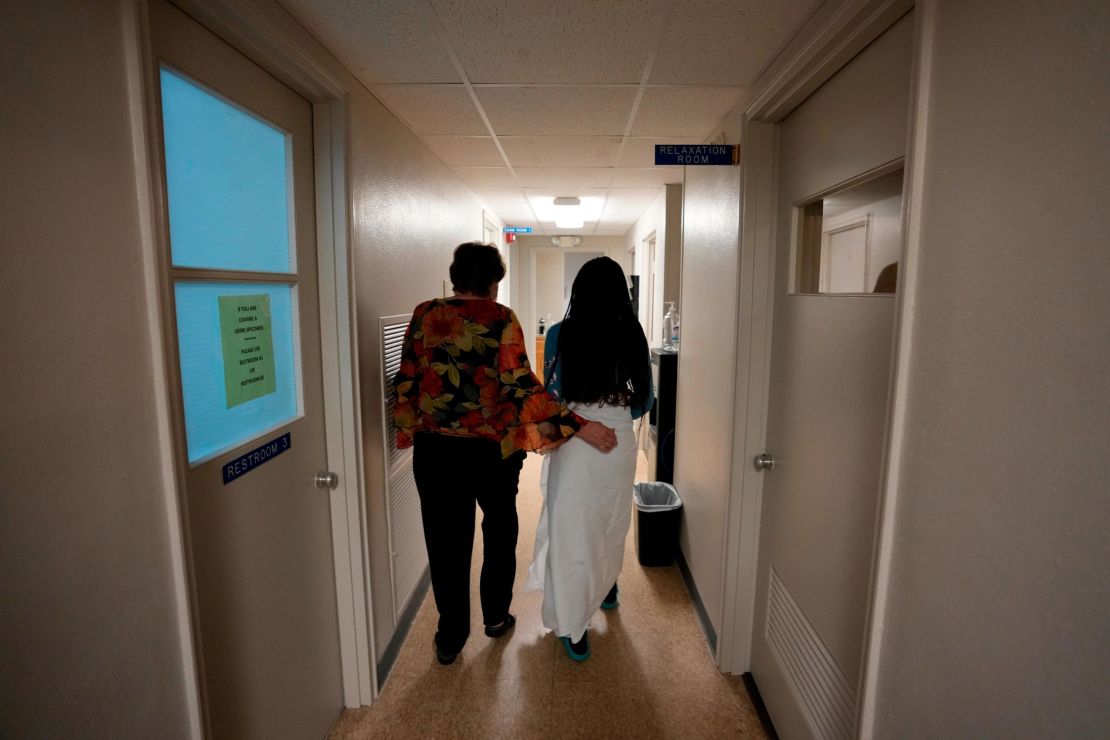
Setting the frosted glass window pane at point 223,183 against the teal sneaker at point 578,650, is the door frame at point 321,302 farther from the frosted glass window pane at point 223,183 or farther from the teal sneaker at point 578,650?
the teal sneaker at point 578,650

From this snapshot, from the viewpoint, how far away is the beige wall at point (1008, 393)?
0.64m

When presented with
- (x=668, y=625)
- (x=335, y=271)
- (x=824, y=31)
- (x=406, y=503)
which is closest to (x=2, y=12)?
(x=335, y=271)

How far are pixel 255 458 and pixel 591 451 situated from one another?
1.09 m

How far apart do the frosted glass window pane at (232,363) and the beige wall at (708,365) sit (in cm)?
147

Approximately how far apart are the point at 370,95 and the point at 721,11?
1.23 meters

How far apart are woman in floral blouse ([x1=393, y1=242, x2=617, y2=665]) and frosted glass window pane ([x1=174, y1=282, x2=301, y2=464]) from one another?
1.52ft

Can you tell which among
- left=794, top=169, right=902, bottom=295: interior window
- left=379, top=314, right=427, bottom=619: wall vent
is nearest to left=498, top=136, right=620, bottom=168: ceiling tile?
left=379, top=314, right=427, bottom=619: wall vent

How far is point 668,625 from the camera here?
2.46 m

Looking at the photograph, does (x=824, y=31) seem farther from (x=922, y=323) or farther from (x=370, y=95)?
(x=370, y=95)

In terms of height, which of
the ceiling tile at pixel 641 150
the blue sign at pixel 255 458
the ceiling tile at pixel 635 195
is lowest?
the blue sign at pixel 255 458

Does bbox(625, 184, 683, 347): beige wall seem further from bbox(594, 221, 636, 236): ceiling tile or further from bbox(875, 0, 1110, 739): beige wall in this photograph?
bbox(875, 0, 1110, 739): beige wall

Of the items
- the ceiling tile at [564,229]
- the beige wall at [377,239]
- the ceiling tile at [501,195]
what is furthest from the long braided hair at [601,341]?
the ceiling tile at [564,229]

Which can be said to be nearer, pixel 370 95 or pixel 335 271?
pixel 335 271

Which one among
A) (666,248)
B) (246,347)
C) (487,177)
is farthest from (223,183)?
(666,248)
